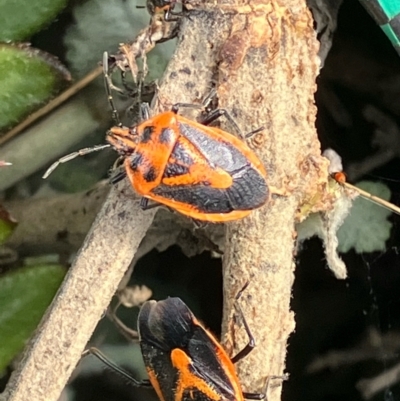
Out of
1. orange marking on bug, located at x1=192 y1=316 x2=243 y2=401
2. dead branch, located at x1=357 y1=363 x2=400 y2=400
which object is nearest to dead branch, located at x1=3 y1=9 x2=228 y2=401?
orange marking on bug, located at x1=192 y1=316 x2=243 y2=401

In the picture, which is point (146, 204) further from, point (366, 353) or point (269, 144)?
point (366, 353)

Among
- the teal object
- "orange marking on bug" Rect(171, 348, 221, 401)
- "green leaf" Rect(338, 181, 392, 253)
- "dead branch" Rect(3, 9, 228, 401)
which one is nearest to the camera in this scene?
"dead branch" Rect(3, 9, 228, 401)

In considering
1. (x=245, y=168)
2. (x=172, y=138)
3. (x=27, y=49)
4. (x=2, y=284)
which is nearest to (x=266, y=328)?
(x=245, y=168)

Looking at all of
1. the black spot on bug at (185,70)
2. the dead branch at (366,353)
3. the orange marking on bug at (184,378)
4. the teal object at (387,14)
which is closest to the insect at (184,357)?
the orange marking on bug at (184,378)

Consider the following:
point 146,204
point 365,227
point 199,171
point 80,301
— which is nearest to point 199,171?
point 199,171

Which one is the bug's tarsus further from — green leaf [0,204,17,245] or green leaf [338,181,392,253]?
green leaf [338,181,392,253]

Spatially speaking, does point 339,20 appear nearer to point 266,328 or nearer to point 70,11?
point 70,11
